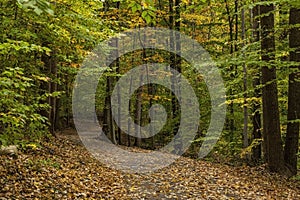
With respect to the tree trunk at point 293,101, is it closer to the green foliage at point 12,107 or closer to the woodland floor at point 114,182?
the woodland floor at point 114,182

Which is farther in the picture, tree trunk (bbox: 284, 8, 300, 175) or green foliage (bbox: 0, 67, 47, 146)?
tree trunk (bbox: 284, 8, 300, 175)

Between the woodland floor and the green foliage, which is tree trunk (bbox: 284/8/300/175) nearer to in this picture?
the woodland floor

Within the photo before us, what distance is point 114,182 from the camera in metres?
8.92

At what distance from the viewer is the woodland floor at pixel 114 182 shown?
6.98 meters

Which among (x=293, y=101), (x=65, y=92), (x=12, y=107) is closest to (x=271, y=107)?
(x=293, y=101)

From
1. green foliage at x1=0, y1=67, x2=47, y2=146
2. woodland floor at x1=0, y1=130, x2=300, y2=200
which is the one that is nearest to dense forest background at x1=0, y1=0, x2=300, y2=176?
green foliage at x1=0, y1=67, x2=47, y2=146

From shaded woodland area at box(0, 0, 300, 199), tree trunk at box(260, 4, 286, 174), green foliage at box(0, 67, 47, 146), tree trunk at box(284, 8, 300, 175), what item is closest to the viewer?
green foliage at box(0, 67, 47, 146)

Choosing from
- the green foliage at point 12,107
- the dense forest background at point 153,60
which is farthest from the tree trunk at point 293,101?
the green foliage at point 12,107

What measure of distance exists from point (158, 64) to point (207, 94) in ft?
→ 11.9

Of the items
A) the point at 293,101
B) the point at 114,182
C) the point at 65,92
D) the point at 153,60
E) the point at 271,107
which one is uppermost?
the point at 153,60

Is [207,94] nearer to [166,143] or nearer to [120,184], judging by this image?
[166,143]

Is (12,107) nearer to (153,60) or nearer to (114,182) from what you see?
(114,182)

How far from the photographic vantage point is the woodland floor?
22.9ft

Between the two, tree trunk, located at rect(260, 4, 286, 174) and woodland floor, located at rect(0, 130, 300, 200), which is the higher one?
tree trunk, located at rect(260, 4, 286, 174)
